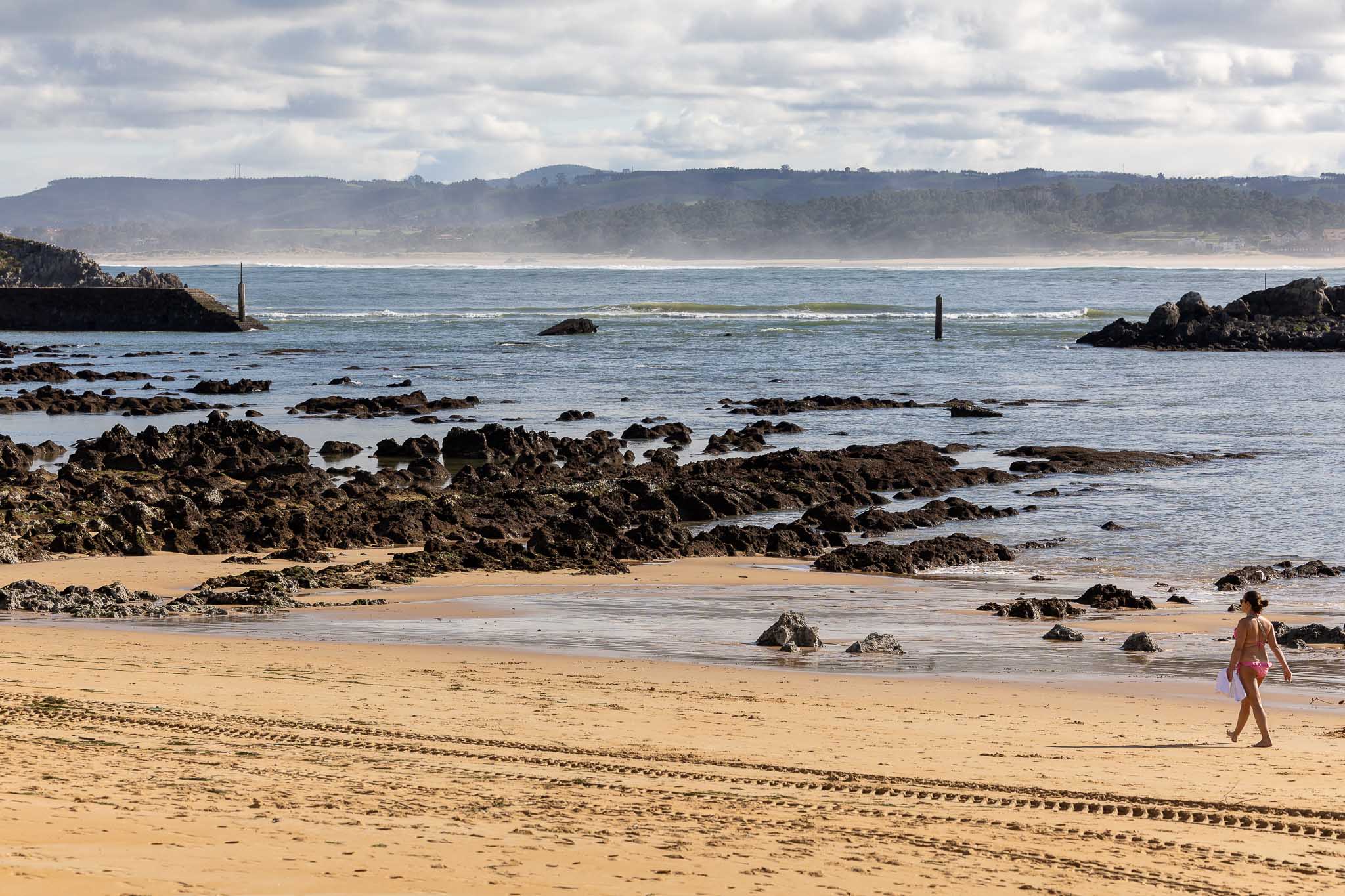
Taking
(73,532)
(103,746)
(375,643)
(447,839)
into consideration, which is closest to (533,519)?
(73,532)

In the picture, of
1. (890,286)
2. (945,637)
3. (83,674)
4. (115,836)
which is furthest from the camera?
(890,286)

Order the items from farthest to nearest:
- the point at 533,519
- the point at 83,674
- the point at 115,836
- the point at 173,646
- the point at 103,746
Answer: the point at 533,519 → the point at 173,646 → the point at 83,674 → the point at 103,746 → the point at 115,836

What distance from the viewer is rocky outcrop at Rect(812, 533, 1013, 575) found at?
57.4ft

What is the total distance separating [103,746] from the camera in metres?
8.23

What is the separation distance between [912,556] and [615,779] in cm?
1024

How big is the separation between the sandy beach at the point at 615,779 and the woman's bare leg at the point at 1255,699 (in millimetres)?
129

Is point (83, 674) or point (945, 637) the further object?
point (945, 637)

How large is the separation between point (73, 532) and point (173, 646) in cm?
585

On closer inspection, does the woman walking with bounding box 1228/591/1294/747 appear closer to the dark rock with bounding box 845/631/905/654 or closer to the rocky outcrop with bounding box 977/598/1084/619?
the dark rock with bounding box 845/631/905/654

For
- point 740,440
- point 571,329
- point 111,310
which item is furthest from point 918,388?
point 111,310

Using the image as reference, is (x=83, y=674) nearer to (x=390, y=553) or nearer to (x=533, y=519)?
(x=390, y=553)

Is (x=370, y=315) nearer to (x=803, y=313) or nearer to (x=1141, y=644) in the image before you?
(x=803, y=313)

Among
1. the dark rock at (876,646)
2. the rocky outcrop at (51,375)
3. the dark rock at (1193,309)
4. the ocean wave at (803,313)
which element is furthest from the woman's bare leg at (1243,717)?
the ocean wave at (803,313)

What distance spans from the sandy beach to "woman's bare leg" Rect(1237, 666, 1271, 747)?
5.1 inches
